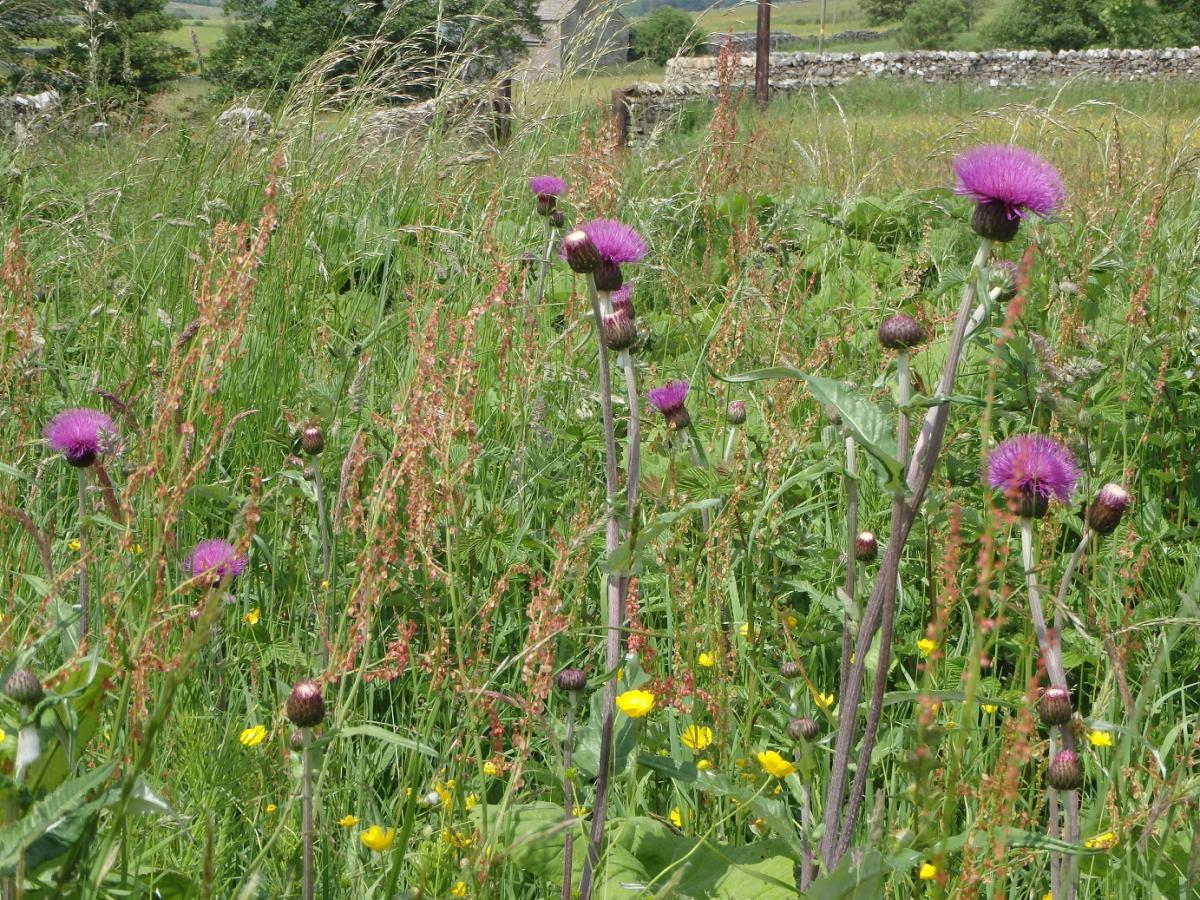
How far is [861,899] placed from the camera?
108 centimetres

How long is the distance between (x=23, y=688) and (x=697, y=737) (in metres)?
0.87

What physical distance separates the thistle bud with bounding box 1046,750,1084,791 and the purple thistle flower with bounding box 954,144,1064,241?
593 millimetres

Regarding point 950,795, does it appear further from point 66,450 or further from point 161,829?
point 66,450

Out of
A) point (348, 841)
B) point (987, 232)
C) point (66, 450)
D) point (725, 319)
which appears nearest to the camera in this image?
point (987, 232)

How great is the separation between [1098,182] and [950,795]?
3.47m

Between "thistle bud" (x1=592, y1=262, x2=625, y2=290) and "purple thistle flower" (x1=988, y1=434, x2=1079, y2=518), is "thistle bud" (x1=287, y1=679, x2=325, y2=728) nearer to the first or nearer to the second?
"thistle bud" (x1=592, y1=262, x2=625, y2=290)

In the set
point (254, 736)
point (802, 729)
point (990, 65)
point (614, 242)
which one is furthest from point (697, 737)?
point (990, 65)

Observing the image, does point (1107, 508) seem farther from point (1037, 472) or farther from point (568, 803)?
point (568, 803)

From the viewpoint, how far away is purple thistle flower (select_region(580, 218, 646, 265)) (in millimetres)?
1551

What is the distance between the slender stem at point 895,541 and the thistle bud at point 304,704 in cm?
57

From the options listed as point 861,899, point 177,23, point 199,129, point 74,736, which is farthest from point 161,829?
point 177,23

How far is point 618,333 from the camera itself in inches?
60.6

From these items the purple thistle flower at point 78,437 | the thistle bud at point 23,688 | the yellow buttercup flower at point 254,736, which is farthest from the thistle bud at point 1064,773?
the purple thistle flower at point 78,437

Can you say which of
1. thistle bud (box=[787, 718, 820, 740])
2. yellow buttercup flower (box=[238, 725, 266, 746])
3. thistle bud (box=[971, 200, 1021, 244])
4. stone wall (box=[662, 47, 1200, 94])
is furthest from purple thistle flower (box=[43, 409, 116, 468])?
stone wall (box=[662, 47, 1200, 94])
